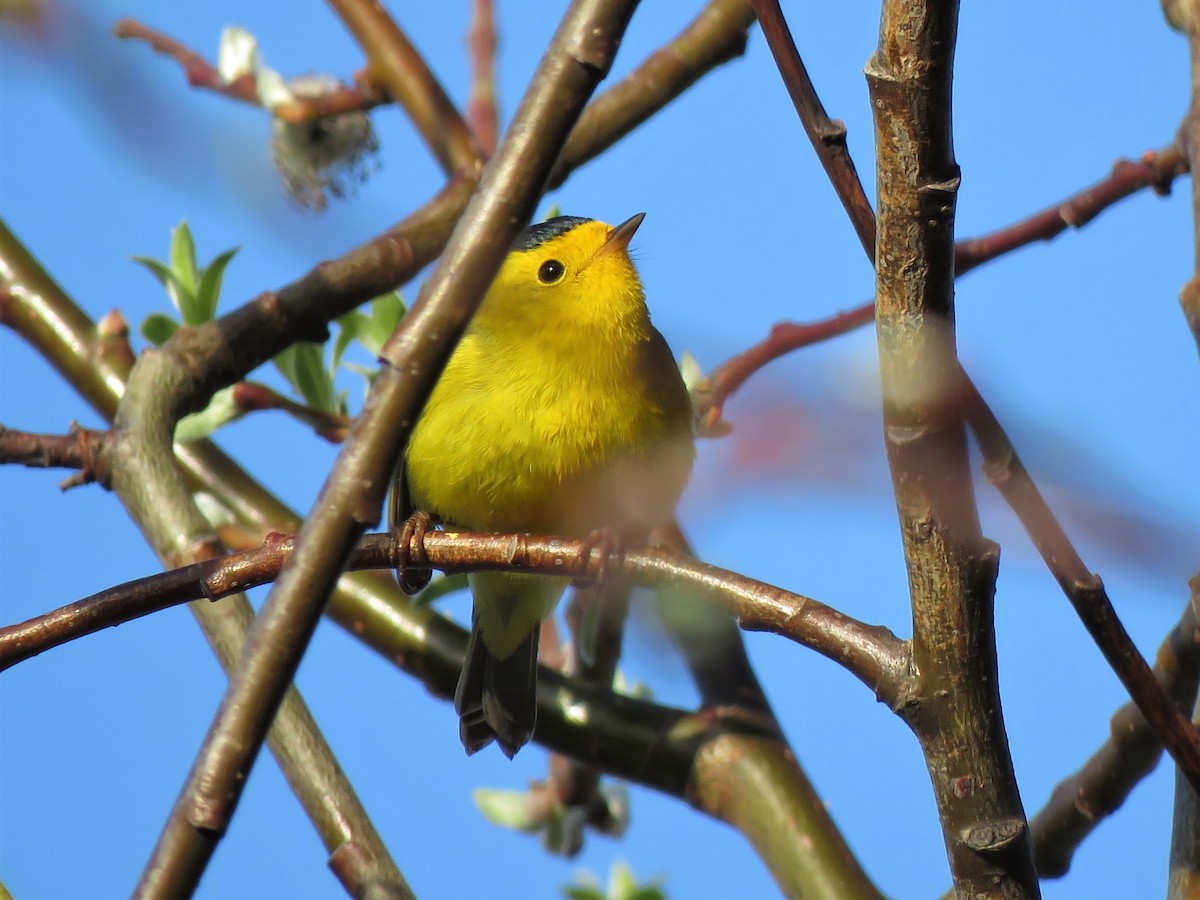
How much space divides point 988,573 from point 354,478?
27.4 inches

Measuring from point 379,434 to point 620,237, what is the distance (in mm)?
2456

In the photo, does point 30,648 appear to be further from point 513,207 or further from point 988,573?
point 988,573

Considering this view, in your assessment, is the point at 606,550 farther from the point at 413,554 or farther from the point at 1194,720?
the point at 1194,720

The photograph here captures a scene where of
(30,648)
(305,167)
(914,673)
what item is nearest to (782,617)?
(914,673)

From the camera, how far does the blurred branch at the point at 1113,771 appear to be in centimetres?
242

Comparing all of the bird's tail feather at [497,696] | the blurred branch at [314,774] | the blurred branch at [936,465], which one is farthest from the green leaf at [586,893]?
the blurred branch at [936,465]

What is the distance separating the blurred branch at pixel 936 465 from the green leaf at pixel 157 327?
2480 millimetres

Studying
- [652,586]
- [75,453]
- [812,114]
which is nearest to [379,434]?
[812,114]

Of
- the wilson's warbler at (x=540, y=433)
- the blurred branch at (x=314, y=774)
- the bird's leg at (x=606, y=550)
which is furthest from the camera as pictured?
the wilson's warbler at (x=540, y=433)

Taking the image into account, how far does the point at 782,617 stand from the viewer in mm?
1827

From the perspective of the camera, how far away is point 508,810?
4148mm

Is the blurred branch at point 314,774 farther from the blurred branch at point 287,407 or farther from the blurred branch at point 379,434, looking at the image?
the blurred branch at point 379,434

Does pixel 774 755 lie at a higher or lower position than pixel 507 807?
lower

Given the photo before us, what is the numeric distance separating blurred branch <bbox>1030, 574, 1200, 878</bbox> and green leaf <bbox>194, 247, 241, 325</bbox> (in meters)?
2.38
